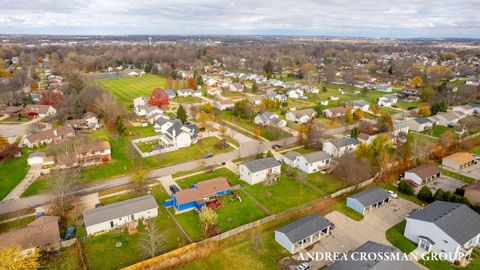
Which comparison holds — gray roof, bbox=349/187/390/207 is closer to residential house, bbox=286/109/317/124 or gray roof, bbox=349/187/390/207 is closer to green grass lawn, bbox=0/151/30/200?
residential house, bbox=286/109/317/124

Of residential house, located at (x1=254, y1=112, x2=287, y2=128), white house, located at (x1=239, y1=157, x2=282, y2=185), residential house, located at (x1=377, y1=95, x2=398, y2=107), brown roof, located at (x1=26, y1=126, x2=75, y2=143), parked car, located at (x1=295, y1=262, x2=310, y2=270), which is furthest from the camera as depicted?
residential house, located at (x1=377, y1=95, x2=398, y2=107)

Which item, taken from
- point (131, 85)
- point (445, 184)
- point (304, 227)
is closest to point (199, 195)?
point (304, 227)

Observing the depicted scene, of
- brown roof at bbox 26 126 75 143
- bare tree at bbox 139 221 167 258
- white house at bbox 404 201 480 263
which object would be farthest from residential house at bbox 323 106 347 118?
brown roof at bbox 26 126 75 143

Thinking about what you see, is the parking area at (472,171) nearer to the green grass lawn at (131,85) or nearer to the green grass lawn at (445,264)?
the green grass lawn at (445,264)

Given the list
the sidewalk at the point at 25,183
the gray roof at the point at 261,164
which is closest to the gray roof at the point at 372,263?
the gray roof at the point at 261,164

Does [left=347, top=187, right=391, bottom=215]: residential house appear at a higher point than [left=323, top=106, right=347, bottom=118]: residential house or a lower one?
lower

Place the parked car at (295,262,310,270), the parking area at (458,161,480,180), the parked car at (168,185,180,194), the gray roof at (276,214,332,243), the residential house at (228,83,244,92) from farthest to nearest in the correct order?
1. the residential house at (228,83,244,92)
2. the parking area at (458,161,480,180)
3. the parked car at (168,185,180,194)
4. the gray roof at (276,214,332,243)
5. the parked car at (295,262,310,270)

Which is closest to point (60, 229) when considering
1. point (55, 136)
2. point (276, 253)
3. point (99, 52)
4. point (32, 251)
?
point (32, 251)

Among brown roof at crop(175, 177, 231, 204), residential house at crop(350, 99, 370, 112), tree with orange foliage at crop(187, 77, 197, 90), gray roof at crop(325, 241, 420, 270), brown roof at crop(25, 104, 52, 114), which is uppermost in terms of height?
tree with orange foliage at crop(187, 77, 197, 90)
